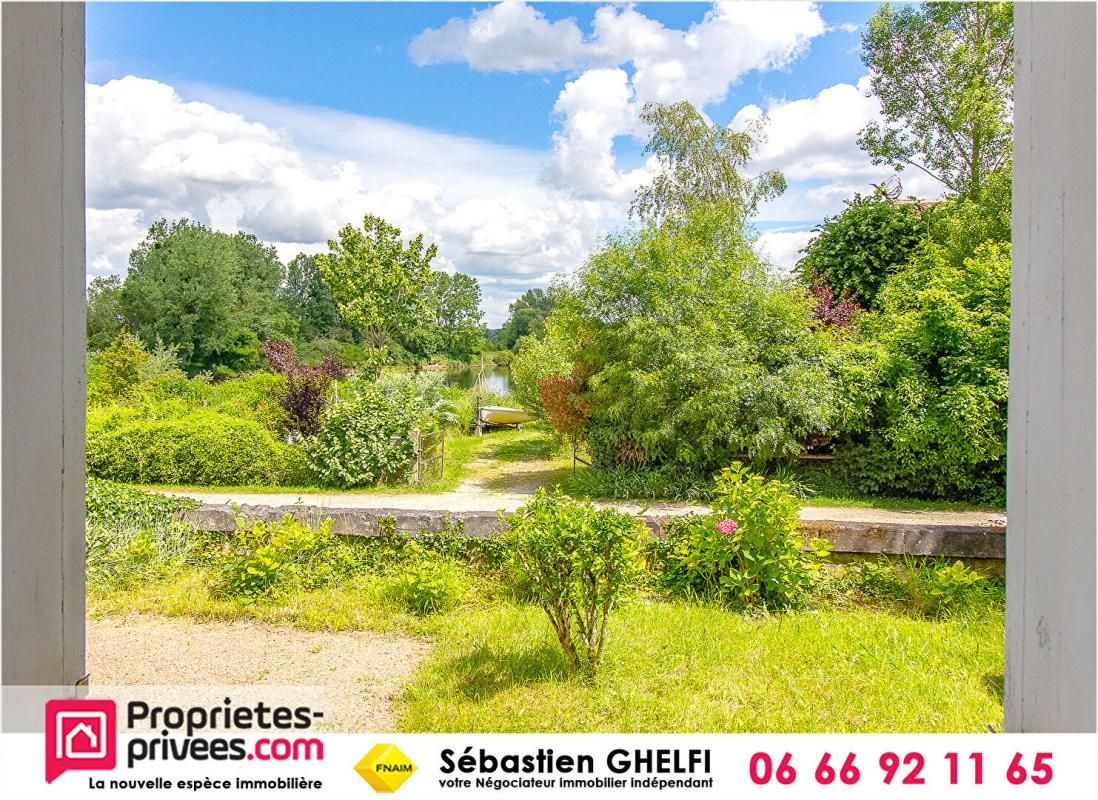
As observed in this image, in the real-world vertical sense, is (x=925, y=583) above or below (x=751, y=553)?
below

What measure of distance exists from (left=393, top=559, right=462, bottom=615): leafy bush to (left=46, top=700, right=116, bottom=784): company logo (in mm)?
2713

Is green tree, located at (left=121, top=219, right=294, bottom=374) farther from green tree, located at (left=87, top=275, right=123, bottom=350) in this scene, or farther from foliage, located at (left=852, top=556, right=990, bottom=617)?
foliage, located at (left=852, top=556, right=990, bottom=617)

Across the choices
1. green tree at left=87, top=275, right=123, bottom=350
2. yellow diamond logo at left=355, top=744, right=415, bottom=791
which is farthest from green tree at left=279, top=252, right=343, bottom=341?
yellow diamond logo at left=355, top=744, right=415, bottom=791

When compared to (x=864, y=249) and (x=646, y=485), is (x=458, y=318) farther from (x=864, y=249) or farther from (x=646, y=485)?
(x=646, y=485)

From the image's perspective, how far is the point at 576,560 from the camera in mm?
3430

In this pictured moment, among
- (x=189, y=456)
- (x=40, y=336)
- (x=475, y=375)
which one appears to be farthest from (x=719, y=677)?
(x=475, y=375)

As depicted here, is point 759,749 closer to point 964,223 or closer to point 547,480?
point 547,480

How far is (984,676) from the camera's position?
12.2 ft

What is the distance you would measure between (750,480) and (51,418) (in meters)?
4.58

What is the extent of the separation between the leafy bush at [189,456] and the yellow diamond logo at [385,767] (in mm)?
8055

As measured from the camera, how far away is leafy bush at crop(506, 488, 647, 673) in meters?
3.45

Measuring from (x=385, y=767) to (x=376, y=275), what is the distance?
1767 cm

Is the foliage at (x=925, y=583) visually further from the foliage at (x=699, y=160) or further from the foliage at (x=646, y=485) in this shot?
the foliage at (x=699, y=160)

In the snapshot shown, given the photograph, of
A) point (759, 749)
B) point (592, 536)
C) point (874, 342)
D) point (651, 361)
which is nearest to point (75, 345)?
point (759, 749)
